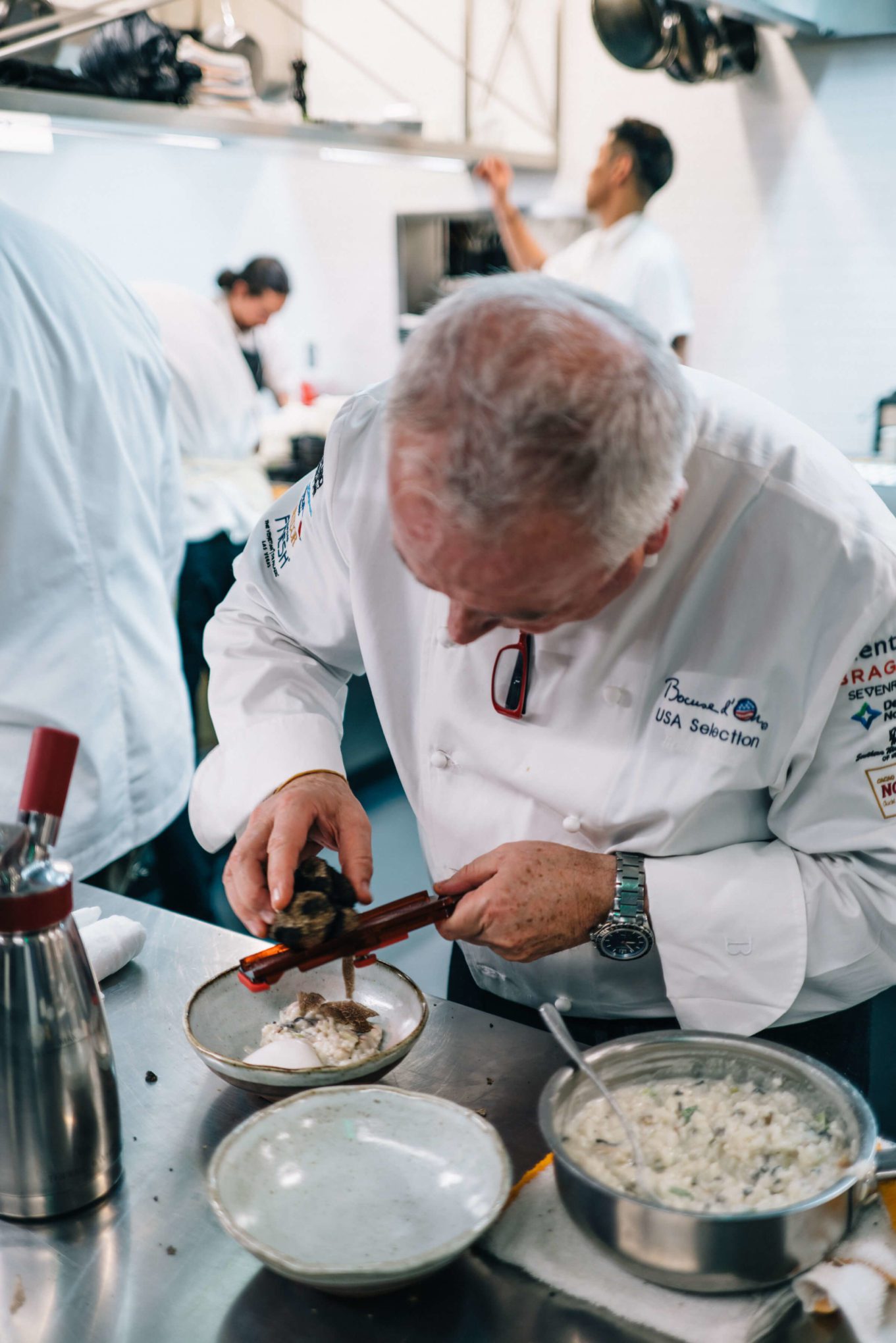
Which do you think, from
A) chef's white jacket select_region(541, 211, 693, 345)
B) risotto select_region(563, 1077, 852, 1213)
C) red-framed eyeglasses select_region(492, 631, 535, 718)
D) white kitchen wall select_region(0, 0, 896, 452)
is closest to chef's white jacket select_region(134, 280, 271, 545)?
white kitchen wall select_region(0, 0, 896, 452)

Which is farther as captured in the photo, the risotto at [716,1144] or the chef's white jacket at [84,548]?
the chef's white jacket at [84,548]

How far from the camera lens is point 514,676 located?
4.64ft

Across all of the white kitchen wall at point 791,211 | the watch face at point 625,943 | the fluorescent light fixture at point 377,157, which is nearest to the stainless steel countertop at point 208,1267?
the watch face at point 625,943

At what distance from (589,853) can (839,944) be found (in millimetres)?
287

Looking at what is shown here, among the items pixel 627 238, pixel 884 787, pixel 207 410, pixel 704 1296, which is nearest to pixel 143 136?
pixel 207 410

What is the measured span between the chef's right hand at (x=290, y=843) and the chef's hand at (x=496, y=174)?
14.9 ft

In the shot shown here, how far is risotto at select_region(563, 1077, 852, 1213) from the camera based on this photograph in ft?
3.16

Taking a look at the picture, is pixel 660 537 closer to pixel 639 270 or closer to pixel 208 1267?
pixel 208 1267

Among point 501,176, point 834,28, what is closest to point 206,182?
point 501,176

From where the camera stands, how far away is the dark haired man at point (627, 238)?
201 inches

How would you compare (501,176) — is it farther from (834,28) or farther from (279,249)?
(279,249)

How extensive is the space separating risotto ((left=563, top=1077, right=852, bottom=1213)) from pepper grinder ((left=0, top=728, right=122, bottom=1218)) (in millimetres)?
433

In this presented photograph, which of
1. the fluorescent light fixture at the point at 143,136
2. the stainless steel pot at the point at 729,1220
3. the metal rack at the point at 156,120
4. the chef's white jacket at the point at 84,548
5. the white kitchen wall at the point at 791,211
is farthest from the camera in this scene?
the white kitchen wall at the point at 791,211

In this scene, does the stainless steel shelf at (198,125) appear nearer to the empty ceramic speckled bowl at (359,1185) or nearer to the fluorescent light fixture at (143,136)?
the fluorescent light fixture at (143,136)
